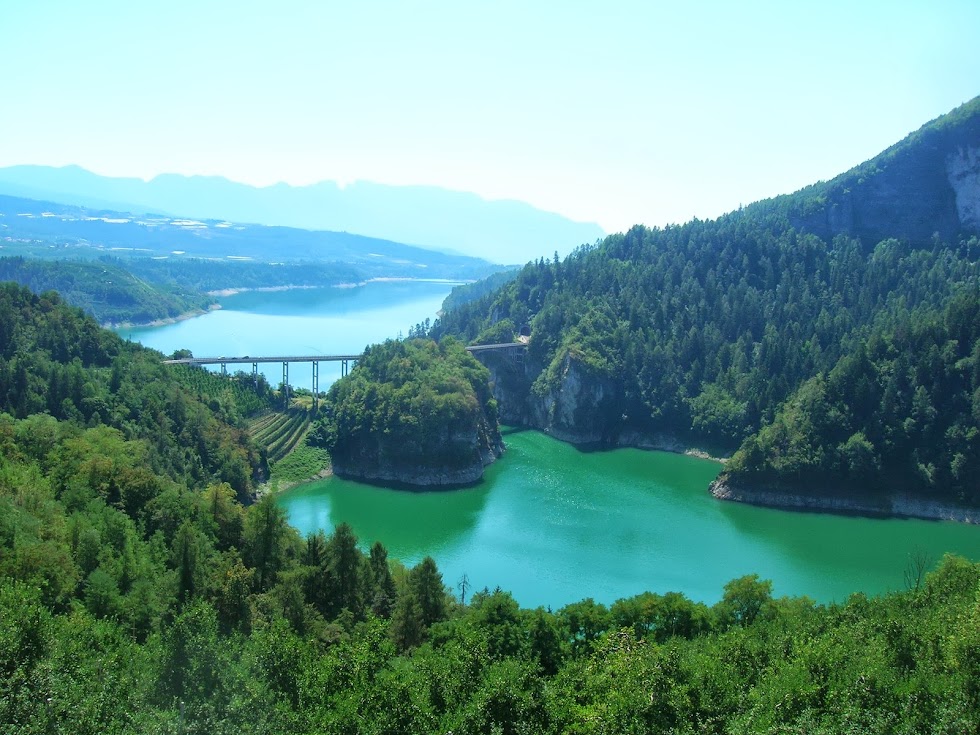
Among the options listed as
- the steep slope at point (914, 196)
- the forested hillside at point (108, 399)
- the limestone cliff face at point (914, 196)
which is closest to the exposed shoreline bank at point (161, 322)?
the forested hillside at point (108, 399)

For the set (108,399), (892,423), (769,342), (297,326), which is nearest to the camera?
(108,399)

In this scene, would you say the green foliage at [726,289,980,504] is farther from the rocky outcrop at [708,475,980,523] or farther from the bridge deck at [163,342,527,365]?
the bridge deck at [163,342,527,365]

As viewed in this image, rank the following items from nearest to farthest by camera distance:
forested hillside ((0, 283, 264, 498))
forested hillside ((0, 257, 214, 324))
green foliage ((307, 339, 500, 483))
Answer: forested hillside ((0, 283, 264, 498))
green foliage ((307, 339, 500, 483))
forested hillside ((0, 257, 214, 324))

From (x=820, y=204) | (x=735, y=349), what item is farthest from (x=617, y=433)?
(x=820, y=204)

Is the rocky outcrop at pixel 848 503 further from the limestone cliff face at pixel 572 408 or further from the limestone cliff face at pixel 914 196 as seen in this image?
the limestone cliff face at pixel 914 196


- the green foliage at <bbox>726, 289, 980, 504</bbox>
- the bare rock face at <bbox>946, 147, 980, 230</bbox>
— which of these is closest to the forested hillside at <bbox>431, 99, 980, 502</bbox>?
the green foliage at <bbox>726, 289, 980, 504</bbox>

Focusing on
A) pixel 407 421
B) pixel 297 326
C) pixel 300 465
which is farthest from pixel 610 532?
pixel 297 326

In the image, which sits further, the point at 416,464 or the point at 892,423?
the point at 416,464

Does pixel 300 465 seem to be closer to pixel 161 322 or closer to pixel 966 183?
pixel 966 183
